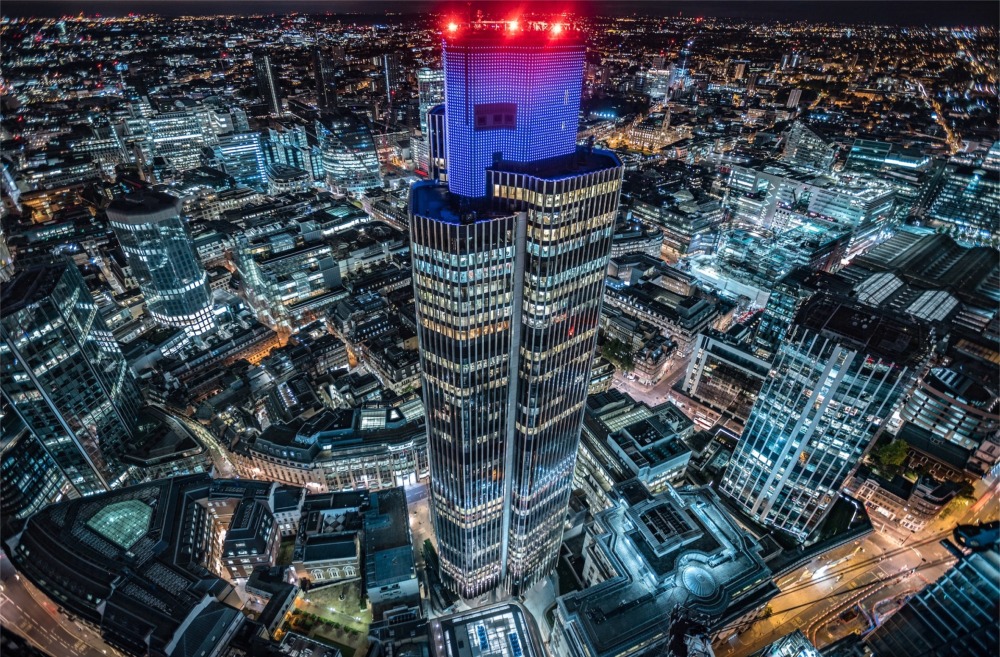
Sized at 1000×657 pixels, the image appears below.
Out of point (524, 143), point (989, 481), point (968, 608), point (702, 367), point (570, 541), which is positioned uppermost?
point (524, 143)

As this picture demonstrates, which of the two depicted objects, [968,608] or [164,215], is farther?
[164,215]

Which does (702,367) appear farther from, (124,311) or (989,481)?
(124,311)

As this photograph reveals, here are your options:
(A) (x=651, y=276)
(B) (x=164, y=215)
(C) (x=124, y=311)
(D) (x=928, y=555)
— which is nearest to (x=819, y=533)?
(D) (x=928, y=555)

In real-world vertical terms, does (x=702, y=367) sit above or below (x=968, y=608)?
below

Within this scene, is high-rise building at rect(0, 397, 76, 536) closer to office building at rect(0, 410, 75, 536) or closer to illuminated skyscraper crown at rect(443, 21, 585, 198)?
office building at rect(0, 410, 75, 536)

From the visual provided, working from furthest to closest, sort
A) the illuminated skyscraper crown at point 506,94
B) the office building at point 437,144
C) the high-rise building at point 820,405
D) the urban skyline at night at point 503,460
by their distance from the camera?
the high-rise building at point 820,405 < the office building at point 437,144 < the urban skyline at night at point 503,460 < the illuminated skyscraper crown at point 506,94

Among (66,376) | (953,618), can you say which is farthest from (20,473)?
(953,618)

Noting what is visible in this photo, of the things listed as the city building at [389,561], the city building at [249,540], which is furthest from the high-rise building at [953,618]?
the city building at [249,540]

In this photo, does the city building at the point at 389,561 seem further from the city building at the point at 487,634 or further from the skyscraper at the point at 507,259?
the skyscraper at the point at 507,259
